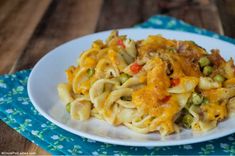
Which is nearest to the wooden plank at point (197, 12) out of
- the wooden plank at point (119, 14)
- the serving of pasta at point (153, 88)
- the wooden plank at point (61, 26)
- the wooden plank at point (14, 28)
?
the wooden plank at point (119, 14)

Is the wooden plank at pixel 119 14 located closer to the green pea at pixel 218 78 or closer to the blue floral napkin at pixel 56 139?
the blue floral napkin at pixel 56 139

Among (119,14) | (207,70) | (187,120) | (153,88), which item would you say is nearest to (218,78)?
(207,70)

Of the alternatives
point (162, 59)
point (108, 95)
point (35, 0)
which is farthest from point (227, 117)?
point (35, 0)

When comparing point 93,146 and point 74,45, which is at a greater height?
point 74,45

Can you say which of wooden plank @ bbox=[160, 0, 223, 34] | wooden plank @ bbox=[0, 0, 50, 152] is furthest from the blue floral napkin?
wooden plank @ bbox=[160, 0, 223, 34]

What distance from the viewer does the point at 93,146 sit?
314cm

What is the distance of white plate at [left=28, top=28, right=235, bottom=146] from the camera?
294 cm

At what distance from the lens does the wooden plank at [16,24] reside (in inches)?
190

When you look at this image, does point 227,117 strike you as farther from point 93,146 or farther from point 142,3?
point 142,3

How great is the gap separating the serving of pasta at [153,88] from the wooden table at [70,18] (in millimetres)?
1312

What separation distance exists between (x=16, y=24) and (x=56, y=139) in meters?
2.65

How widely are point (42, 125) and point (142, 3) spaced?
3.23 metres

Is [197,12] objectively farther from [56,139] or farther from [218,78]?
[56,139]

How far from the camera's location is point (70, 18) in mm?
5762
